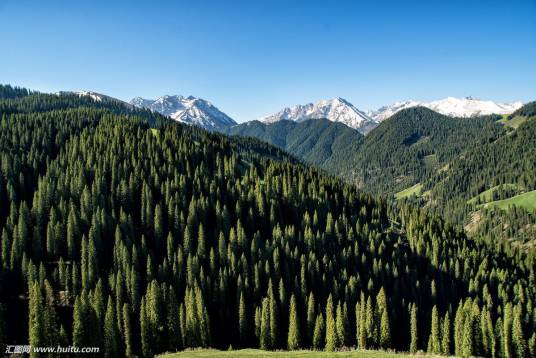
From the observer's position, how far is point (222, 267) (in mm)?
130750

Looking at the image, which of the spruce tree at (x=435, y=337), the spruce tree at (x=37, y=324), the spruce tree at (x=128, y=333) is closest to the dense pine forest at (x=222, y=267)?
the spruce tree at (x=37, y=324)

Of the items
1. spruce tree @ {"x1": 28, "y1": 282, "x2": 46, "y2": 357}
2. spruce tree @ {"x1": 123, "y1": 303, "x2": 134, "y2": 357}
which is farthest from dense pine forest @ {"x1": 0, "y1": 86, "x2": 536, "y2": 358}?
spruce tree @ {"x1": 123, "y1": 303, "x2": 134, "y2": 357}

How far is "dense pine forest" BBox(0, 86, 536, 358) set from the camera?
103 meters

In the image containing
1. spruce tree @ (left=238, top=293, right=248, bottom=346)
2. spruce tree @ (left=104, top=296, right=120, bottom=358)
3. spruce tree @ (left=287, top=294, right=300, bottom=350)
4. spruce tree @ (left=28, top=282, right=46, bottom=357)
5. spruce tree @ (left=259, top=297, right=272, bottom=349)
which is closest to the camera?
spruce tree @ (left=28, top=282, right=46, bottom=357)

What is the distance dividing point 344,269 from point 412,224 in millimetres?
59170

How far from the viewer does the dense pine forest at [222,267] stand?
339ft

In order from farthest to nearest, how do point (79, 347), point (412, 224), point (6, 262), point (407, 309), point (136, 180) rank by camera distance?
1. point (412, 224)
2. point (136, 180)
3. point (407, 309)
4. point (6, 262)
5. point (79, 347)

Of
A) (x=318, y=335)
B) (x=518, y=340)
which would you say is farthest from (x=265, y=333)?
(x=518, y=340)

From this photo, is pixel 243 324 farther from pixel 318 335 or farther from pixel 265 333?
pixel 318 335

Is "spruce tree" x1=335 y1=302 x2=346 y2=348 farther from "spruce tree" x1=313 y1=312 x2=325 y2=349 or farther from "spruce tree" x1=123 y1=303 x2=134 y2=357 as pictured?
"spruce tree" x1=123 y1=303 x2=134 y2=357

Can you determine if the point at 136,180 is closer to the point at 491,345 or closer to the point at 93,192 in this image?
the point at 93,192

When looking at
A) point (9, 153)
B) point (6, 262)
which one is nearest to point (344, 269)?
point (6, 262)

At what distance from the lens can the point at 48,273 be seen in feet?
406

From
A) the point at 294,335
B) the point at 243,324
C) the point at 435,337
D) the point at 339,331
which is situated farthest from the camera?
the point at 243,324
